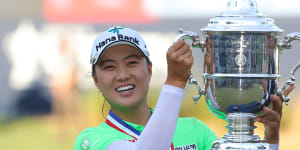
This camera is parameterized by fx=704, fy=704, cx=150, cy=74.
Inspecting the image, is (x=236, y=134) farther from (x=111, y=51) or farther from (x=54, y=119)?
(x=54, y=119)

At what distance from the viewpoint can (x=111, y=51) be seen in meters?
2.70

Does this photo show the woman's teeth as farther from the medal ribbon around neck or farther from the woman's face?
the medal ribbon around neck

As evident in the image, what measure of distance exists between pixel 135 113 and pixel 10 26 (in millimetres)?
11789

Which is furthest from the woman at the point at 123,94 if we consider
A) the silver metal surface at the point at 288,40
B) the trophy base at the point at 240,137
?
the silver metal surface at the point at 288,40

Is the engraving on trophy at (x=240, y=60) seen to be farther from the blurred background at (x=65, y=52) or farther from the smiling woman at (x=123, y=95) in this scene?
the blurred background at (x=65, y=52)

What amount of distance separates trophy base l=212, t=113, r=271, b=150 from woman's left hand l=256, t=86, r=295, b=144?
0.25ft

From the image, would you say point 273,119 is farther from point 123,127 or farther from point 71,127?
point 71,127

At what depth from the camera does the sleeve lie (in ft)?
7.36

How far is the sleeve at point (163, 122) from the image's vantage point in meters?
2.24

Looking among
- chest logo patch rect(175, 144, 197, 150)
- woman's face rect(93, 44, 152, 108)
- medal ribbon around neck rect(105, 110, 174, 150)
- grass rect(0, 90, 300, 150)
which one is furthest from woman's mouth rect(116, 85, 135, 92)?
grass rect(0, 90, 300, 150)

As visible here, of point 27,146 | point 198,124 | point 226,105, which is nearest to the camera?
point 226,105

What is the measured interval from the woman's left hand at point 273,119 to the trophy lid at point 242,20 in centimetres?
24

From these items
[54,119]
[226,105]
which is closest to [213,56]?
[226,105]

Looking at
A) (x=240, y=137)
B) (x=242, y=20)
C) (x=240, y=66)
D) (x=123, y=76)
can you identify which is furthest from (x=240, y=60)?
(x=123, y=76)
